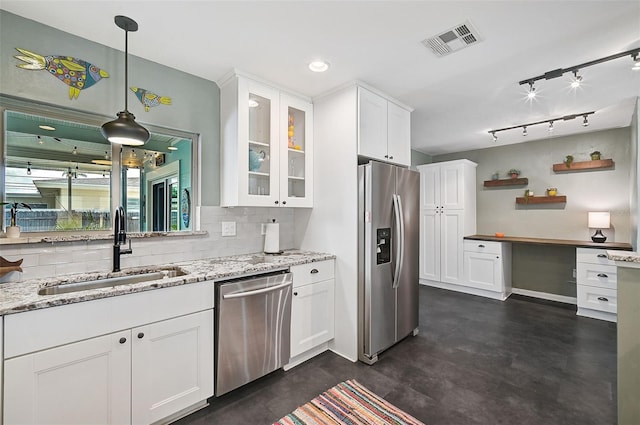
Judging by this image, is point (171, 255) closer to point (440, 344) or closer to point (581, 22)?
point (440, 344)

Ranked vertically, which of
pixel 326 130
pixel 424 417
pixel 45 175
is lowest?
pixel 424 417

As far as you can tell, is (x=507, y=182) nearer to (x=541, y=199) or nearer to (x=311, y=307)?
(x=541, y=199)

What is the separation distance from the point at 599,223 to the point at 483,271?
1.57 m

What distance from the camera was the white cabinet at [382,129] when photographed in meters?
2.67

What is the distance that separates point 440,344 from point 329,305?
1.23 metres

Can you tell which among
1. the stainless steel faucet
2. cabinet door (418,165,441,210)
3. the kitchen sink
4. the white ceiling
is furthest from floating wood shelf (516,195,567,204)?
the stainless steel faucet

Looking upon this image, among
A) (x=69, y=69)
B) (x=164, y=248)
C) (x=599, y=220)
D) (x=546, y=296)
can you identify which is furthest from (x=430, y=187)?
(x=69, y=69)

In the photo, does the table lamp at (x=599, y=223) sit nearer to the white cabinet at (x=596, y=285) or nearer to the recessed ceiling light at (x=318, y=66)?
the white cabinet at (x=596, y=285)

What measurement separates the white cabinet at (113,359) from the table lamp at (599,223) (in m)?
4.90

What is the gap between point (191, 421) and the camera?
1829 millimetres

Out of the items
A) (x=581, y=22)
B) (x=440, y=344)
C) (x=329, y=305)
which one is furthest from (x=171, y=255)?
(x=581, y=22)

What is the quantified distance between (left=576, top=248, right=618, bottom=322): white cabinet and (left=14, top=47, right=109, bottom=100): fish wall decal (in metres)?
5.46

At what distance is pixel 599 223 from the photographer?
3906 millimetres

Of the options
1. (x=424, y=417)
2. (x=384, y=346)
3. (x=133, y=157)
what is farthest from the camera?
(x=384, y=346)
